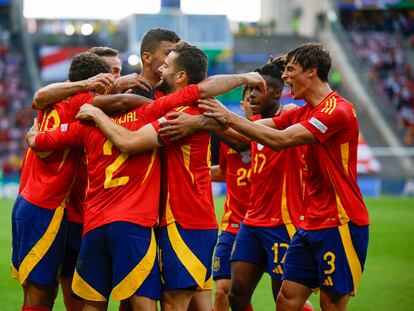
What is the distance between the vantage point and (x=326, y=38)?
3859 centimetres

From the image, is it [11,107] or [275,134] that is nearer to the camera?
[275,134]

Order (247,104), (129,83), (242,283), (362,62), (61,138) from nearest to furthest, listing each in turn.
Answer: (61,138)
(129,83)
(242,283)
(247,104)
(362,62)

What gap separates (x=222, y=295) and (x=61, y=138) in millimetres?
2660

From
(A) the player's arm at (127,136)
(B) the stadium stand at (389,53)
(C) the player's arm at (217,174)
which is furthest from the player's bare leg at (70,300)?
(B) the stadium stand at (389,53)

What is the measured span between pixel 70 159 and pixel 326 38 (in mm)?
33640

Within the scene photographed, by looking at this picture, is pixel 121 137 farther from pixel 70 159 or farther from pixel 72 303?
pixel 72 303

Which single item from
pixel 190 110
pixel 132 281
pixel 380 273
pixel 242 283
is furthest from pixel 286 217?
pixel 380 273

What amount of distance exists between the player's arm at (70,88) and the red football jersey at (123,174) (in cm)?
28

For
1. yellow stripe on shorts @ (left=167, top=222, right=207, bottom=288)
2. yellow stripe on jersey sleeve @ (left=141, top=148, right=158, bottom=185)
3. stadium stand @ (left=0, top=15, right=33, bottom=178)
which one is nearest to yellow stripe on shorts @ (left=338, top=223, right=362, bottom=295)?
yellow stripe on shorts @ (left=167, top=222, right=207, bottom=288)

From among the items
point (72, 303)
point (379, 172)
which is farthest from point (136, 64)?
point (72, 303)

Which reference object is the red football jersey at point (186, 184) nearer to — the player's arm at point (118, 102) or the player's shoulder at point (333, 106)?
the player's arm at point (118, 102)

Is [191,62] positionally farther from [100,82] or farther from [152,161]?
[152,161]

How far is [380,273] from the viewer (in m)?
12.3

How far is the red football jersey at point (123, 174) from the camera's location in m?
5.53
